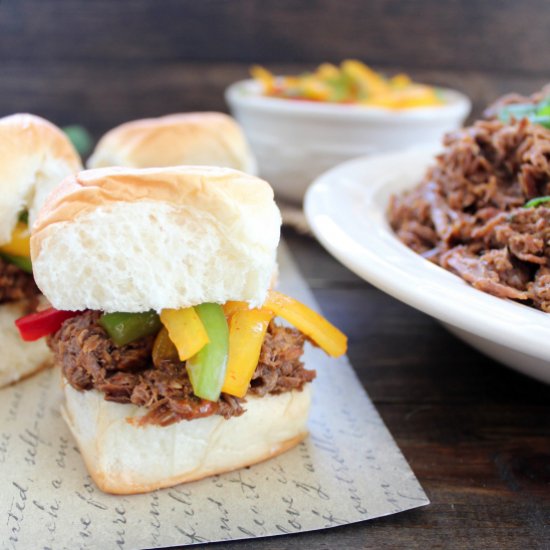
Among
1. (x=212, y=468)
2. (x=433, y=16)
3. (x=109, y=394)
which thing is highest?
(x=433, y=16)

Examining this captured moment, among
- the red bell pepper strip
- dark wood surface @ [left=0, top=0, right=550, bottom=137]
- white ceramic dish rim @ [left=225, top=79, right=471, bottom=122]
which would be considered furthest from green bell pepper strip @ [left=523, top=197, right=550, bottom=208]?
dark wood surface @ [left=0, top=0, right=550, bottom=137]

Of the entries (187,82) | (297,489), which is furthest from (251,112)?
(297,489)

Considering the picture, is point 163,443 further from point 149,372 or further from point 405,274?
point 405,274

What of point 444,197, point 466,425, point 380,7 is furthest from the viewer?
point 380,7

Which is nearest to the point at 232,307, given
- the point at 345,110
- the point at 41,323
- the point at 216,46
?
the point at 41,323

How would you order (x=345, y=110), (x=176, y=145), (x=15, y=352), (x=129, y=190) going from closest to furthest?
(x=129, y=190), (x=15, y=352), (x=176, y=145), (x=345, y=110)

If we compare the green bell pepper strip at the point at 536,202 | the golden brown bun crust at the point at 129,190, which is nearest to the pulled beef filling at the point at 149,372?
the golden brown bun crust at the point at 129,190

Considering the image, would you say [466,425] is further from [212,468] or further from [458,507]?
[212,468]
